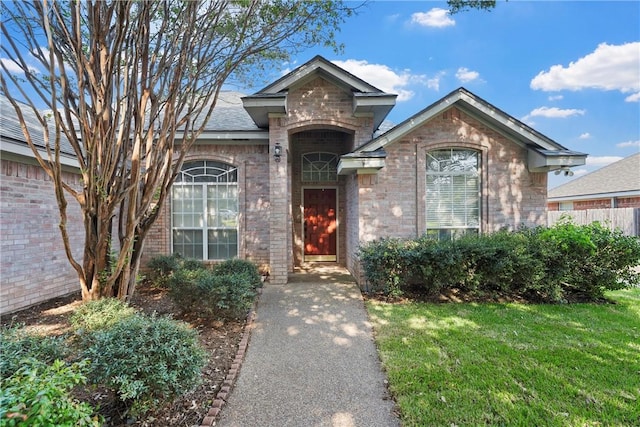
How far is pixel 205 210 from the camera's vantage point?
9.01 meters

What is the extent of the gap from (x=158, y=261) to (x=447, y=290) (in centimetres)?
725

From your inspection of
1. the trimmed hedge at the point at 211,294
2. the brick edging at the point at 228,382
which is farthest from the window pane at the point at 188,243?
the brick edging at the point at 228,382

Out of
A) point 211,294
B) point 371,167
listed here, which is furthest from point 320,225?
point 211,294

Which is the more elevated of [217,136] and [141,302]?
[217,136]

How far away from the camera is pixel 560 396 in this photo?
3.17 metres

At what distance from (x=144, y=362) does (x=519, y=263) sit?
22.5ft

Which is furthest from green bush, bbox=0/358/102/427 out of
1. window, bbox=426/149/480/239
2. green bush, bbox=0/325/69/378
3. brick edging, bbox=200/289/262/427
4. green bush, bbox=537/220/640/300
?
green bush, bbox=537/220/640/300

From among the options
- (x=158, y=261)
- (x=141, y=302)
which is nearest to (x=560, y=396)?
(x=141, y=302)

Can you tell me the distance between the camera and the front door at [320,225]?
34.6 feet

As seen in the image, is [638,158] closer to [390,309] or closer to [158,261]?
[390,309]

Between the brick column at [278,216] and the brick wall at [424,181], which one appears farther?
the brick column at [278,216]

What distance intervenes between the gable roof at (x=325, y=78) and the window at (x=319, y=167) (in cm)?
257

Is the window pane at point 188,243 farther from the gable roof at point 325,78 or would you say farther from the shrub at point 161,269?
the gable roof at point 325,78

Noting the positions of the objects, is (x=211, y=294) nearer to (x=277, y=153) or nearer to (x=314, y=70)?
(x=277, y=153)
